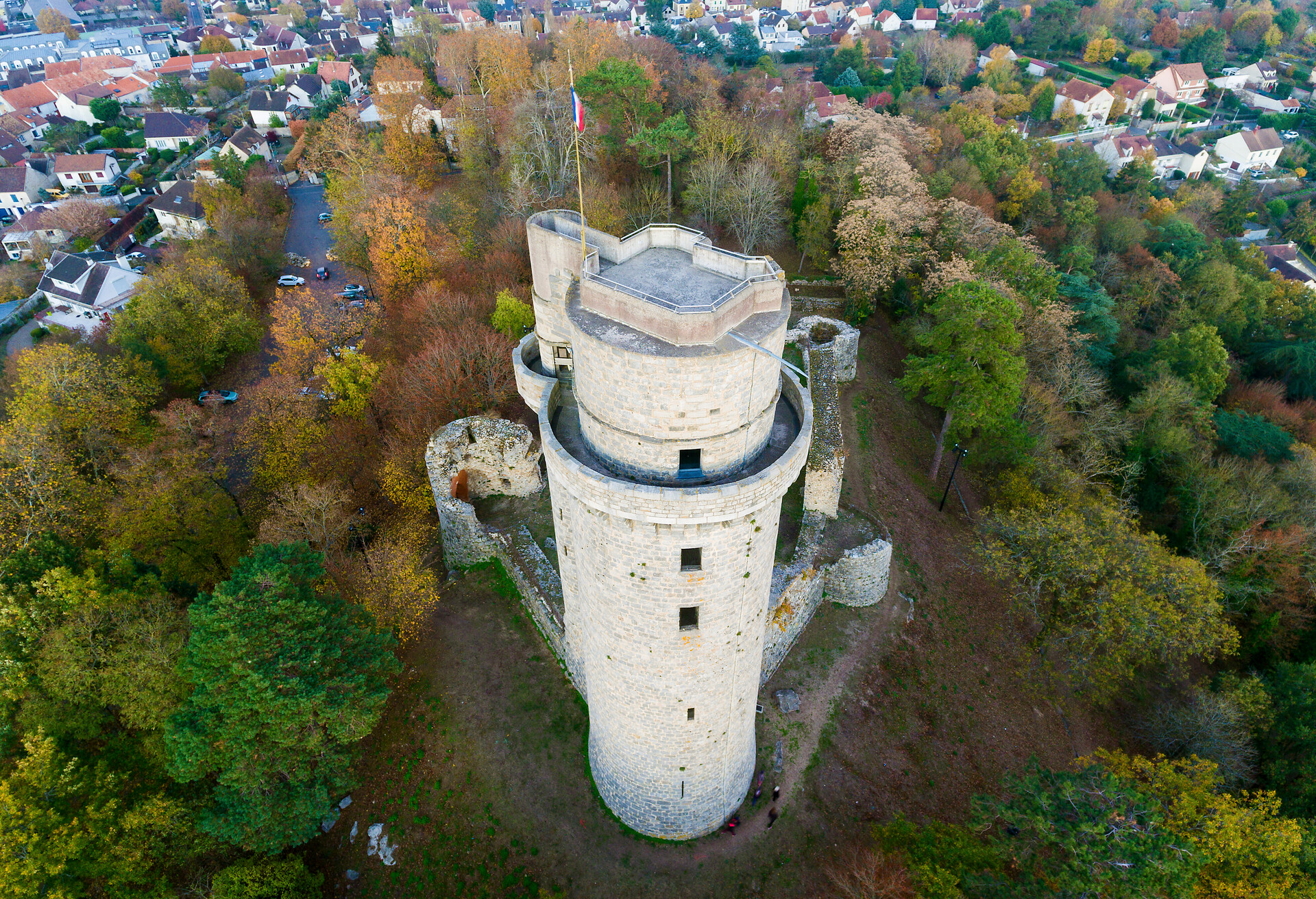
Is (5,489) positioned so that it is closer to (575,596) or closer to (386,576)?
(386,576)

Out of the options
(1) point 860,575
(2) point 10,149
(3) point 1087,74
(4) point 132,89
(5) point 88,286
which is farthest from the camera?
(4) point 132,89

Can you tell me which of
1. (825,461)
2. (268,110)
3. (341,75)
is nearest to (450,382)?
(825,461)

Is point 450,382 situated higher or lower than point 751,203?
lower

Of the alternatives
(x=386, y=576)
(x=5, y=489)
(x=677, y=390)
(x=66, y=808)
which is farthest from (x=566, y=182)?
(x=66, y=808)

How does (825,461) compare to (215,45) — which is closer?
(825,461)

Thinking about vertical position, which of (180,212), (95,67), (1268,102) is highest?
(95,67)

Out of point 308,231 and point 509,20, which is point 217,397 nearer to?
point 308,231

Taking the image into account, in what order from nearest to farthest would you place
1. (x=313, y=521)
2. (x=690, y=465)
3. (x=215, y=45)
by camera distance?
(x=690, y=465) < (x=313, y=521) < (x=215, y=45)
